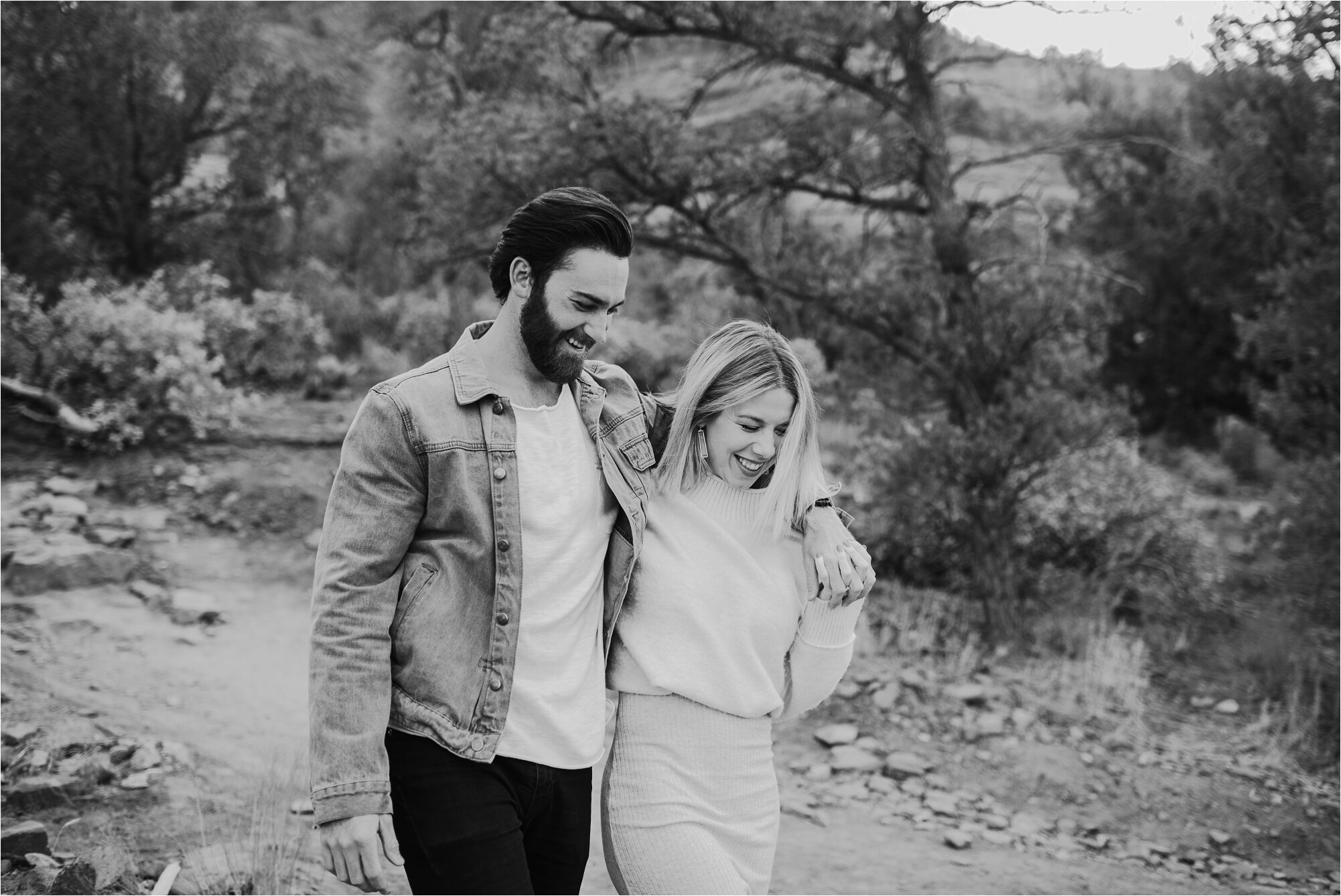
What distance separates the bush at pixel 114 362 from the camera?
8516 millimetres

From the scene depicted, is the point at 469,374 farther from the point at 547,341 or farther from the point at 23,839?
the point at 23,839

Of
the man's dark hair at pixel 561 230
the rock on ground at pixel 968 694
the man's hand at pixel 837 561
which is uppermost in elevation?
the man's dark hair at pixel 561 230

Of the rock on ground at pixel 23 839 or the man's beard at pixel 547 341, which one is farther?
the rock on ground at pixel 23 839

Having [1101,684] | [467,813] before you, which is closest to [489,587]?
[467,813]

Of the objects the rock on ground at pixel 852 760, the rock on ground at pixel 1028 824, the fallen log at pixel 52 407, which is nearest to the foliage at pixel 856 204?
the rock on ground at pixel 852 760

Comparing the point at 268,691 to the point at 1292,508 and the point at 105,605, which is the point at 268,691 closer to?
the point at 105,605

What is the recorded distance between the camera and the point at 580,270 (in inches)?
85.0

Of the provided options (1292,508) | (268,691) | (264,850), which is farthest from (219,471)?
(1292,508)

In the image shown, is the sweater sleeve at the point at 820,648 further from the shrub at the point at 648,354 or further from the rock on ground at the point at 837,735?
the shrub at the point at 648,354

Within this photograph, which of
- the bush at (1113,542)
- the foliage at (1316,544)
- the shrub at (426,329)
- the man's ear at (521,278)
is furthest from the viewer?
the shrub at (426,329)

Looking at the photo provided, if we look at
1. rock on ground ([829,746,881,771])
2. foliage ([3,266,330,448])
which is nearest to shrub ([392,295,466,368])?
foliage ([3,266,330,448])

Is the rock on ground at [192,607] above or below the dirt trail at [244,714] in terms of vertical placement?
above

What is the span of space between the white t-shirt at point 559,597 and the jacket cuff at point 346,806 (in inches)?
10.7

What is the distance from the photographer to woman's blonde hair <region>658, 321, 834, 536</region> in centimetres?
245
